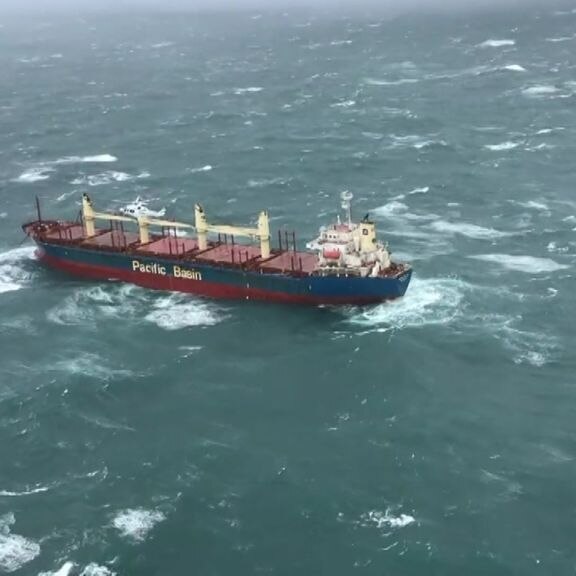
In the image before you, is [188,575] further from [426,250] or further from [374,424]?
[426,250]

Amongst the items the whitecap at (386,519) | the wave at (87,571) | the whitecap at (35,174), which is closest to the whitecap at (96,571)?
the wave at (87,571)

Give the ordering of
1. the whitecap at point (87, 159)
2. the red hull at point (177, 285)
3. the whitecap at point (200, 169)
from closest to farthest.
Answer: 1. the red hull at point (177, 285)
2. the whitecap at point (200, 169)
3. the whitecap at point (87, 159)

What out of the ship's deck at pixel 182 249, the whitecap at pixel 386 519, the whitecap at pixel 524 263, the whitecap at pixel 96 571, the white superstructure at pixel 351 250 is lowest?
the whitecap at pixel 386 519

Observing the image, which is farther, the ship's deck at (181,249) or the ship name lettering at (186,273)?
the ship name lettering at (186,273)

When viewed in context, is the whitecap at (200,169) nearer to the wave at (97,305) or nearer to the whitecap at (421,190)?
the whitecap at (421,190)

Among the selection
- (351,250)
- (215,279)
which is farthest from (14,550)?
(351,250)

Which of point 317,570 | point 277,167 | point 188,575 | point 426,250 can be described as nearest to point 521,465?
point 317,570

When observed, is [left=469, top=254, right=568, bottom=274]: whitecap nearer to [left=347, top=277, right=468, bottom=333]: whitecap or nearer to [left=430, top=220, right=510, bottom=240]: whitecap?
[left=430, top=220, right=510, bottom=240]: whitecap
